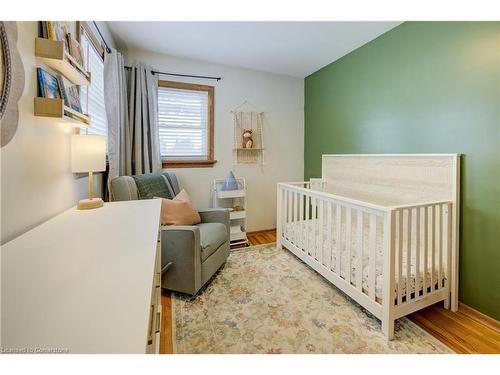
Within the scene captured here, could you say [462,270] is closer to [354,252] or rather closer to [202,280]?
[354,252]

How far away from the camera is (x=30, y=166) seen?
1022 millimetres

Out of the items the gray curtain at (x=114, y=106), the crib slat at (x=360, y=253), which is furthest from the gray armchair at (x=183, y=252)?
the crib slat at (x=360, y=253)

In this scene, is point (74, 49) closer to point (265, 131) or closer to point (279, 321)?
point (279, 321)

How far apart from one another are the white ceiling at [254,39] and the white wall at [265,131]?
172 mm

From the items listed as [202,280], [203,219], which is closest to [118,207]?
[202,280]

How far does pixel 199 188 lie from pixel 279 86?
1851mm

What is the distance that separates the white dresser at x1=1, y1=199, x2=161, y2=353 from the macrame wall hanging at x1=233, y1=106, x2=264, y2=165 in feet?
7.65

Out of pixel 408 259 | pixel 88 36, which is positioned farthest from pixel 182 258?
pixel 88 36

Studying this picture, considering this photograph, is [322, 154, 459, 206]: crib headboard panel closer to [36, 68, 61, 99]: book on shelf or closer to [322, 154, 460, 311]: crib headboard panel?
[322, 154, 460, 311]: crib headboard panel

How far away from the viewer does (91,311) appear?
49 cm

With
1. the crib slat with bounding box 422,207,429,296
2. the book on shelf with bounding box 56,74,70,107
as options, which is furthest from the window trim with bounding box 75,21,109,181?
the crib slat with bounding box 422,207,429,296

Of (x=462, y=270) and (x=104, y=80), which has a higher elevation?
(x=104, y=80)

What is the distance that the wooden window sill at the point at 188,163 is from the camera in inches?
114

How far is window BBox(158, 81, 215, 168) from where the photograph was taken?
9.45ft
